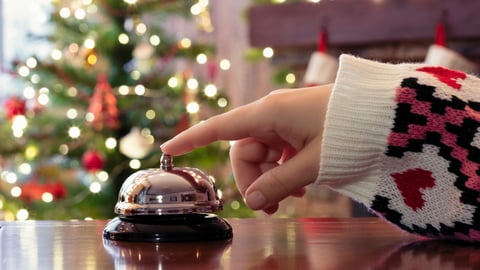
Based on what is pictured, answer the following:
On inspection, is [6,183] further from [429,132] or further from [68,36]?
[429,132]

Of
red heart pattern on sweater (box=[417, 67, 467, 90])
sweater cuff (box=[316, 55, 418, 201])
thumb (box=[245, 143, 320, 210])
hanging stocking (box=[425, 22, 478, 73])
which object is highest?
hanging stocking (box=[425, 22, 478, 73])

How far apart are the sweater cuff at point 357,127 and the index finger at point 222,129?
2.6 inches

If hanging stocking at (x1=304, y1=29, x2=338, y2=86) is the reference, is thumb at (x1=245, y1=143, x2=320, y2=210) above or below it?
below

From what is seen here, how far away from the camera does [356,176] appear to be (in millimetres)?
689

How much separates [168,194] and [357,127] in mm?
159

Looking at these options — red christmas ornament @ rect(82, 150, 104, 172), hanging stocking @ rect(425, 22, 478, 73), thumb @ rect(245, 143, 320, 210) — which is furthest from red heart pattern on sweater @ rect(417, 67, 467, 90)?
red christmas ornament @ rect(82, 150, 104, 172)

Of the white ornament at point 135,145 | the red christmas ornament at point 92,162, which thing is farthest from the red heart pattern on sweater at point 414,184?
the white ornament at point 135,145

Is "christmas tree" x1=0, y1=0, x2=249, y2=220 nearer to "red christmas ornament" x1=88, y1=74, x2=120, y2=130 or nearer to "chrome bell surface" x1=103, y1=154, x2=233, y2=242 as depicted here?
"red christmas ornament" x1=88, y1=74, x2=120, y2=130

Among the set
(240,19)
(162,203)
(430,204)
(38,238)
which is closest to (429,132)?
(430,204)

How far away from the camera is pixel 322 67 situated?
2.92m

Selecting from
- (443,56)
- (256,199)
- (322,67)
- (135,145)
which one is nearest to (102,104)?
(135,145)

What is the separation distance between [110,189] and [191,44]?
0.62 meters

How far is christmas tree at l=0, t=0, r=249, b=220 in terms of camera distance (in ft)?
9.84

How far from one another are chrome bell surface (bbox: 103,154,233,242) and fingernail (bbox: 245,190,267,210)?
0.03 meters
